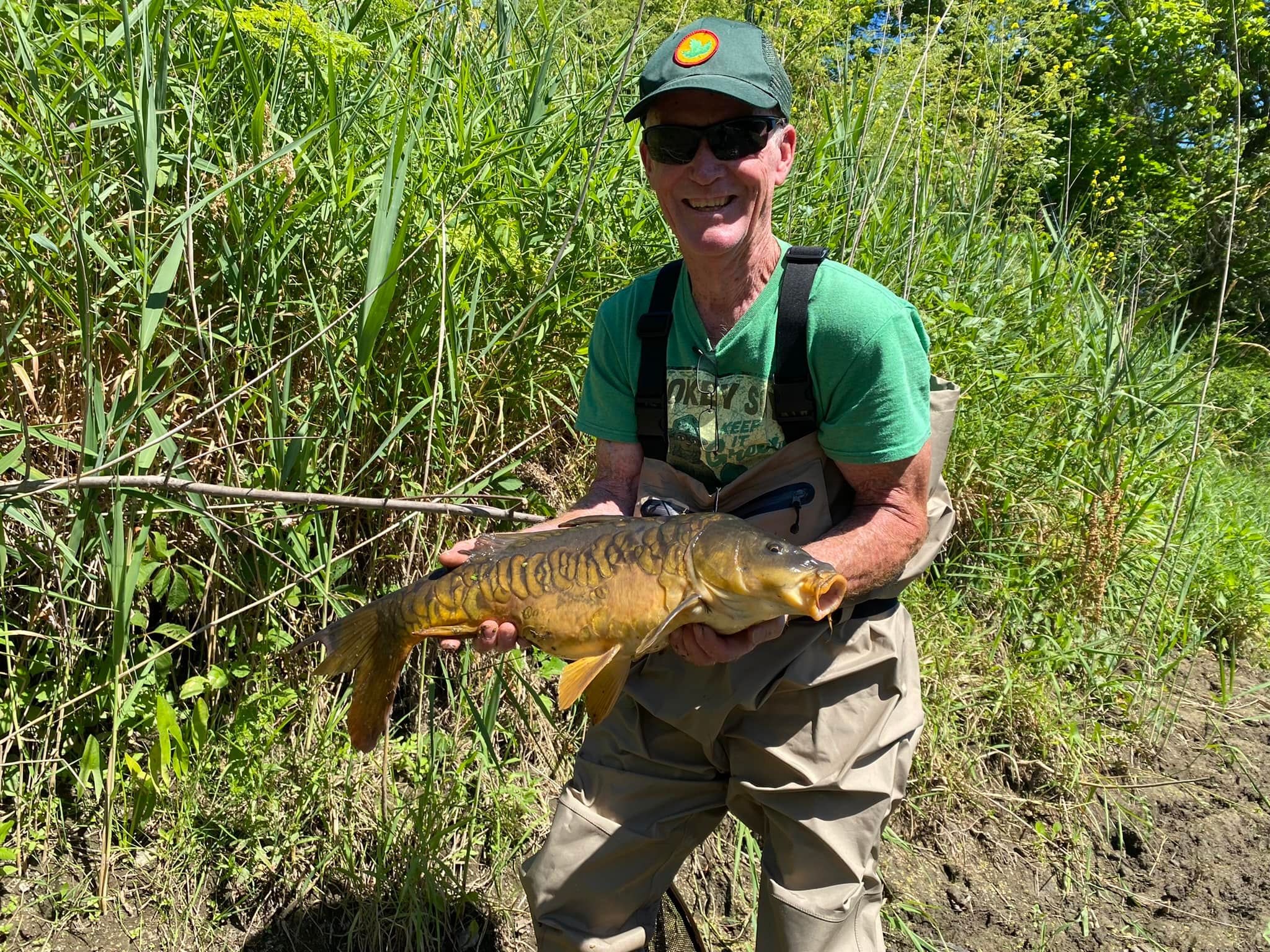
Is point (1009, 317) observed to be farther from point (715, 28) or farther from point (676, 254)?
point (715, 28)

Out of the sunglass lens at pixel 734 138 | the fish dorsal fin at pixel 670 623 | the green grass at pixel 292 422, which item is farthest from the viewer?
the green grass at pixel 292 422

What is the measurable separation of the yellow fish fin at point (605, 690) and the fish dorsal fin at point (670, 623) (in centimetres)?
10

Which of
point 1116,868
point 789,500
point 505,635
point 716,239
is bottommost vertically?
point 1116,868

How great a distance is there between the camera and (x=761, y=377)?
82.9 inches

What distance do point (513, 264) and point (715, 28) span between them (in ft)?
4.08

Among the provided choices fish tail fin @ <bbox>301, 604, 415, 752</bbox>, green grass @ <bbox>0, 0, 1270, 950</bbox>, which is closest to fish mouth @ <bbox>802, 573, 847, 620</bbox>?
fish tail fin @ <bbox>301, 604, 415, 752</bbox>

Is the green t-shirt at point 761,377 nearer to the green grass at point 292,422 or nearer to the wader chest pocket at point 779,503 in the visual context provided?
the wader chest pocket at point 779,503

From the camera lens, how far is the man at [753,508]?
6.63 ft

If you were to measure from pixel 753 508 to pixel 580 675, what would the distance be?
54 centimetres

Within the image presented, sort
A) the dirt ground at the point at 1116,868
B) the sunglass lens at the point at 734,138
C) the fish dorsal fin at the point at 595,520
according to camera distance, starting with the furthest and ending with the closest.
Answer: the dirt ground at the point at 1116,868 → the sunglass lens at the point at 734,138 → the fish dorsal fin at the point at 595,520

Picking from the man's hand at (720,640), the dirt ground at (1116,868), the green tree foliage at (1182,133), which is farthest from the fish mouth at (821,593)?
the green tree foliage at (1182,133)

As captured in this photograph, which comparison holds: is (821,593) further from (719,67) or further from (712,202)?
(719,67)

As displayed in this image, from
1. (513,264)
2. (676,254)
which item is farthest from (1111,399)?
(513,264)

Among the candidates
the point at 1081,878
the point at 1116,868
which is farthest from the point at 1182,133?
the point at 1081,878
